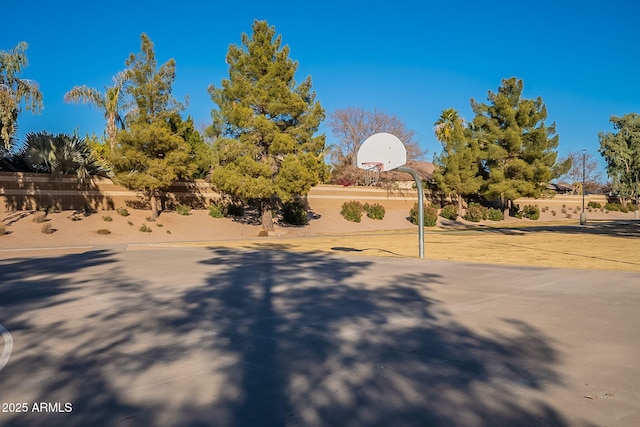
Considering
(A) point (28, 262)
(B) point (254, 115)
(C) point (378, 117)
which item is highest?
(C) point (378, 117)

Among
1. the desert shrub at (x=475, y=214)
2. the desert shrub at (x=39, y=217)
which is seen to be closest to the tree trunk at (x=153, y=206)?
the desert shrub at (x=39, y=217)

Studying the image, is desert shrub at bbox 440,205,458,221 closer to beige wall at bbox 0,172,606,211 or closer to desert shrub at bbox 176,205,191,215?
beige wall at bbox 0,172,606,211

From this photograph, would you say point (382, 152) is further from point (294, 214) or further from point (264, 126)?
point (294, 214)

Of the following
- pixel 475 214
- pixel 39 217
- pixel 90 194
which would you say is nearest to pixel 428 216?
pixel 475 214

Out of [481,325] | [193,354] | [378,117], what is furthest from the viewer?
[378,117]

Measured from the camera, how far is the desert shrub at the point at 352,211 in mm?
54750

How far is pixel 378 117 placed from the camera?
243 feet

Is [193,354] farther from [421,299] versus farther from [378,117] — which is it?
[378,117]

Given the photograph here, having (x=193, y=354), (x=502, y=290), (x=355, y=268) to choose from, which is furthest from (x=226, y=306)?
(x=355, y=268)

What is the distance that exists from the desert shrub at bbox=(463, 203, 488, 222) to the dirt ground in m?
3.98

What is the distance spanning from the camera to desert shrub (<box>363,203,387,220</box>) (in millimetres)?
57562

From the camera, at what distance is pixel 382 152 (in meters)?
21.9

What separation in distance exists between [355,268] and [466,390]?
11322mm

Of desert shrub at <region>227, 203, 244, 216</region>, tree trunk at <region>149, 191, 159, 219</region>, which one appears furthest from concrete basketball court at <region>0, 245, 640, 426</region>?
desert shrub at <region>227, 203, 244, 216</region>
